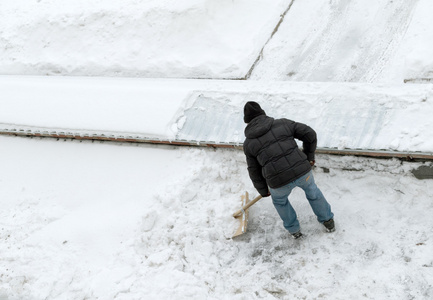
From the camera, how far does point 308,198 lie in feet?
12.6

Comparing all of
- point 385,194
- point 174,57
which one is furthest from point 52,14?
point 385,194

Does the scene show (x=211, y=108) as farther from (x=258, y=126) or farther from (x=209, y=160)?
(x=258, y=126)

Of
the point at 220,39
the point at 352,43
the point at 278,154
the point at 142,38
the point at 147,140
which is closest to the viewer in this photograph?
the point at 278,154

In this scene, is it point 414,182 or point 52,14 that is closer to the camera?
point 414,182

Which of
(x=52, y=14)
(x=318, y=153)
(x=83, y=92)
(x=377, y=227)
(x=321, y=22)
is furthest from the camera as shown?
(x=52, y=14)

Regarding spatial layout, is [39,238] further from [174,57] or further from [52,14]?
[52,14]

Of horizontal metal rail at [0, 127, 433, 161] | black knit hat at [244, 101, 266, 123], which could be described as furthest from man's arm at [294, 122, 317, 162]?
horizontal metal rail at [0, 127, 433, 161]

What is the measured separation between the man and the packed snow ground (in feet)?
2.13

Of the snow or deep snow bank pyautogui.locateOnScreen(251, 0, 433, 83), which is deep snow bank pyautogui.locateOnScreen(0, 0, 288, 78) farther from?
deep snow bank pyautogui.locateOnScreen(251, 0, 433, 83)

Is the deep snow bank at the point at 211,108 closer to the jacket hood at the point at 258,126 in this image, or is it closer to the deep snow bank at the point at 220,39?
the deep snow bank at the point at 220,39

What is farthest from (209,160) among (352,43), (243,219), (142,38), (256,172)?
(142,38)

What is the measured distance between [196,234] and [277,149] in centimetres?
143

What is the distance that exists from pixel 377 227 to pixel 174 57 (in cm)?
412

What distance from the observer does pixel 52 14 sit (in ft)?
24.5
